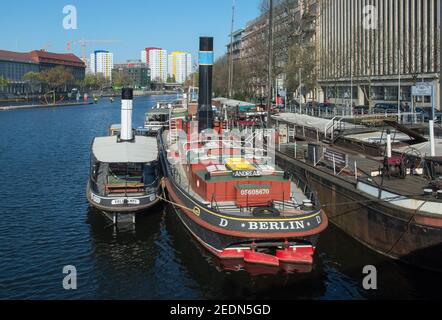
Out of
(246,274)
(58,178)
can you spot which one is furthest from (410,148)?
(58,178)

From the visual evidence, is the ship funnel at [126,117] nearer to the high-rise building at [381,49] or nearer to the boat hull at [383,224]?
the boat hull at [383,224]

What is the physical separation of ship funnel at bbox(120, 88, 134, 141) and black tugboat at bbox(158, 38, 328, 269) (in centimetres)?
494

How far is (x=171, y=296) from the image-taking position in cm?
1770

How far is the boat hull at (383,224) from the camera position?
60.6 feet

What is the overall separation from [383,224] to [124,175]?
14.3m

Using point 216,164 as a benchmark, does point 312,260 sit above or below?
below

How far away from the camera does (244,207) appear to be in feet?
67.5

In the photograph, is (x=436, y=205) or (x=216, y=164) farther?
(x=216, y=164)

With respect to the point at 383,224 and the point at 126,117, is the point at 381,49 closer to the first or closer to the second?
the point at 126,117

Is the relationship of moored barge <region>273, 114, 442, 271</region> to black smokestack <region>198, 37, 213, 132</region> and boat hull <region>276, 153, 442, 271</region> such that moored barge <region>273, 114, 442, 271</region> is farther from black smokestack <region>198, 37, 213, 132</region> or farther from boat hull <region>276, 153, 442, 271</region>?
black smokestack <region>198, 37, 213, 132</region>

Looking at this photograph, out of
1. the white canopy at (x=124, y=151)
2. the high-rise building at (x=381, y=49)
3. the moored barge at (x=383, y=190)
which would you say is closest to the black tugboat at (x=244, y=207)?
the white canopy at (x=124, y=151)
